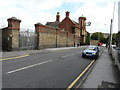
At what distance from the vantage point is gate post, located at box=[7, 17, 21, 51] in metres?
15.4

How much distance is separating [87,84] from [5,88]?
3.63 meters

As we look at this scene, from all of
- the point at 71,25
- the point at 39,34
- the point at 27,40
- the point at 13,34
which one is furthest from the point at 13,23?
the point at 71,25

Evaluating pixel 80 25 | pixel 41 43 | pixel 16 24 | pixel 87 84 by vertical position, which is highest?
pixel 80 25

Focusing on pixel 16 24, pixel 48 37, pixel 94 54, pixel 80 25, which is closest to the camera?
pixel 94 54

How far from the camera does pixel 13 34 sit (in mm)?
15633

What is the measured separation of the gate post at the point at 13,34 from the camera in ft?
50.6

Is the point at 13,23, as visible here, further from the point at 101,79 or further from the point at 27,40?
the point at 101,79

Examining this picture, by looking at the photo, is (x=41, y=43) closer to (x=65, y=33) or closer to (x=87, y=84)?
(x=65, y=33)

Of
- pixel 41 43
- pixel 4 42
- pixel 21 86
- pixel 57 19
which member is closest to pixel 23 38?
pixel 4 42

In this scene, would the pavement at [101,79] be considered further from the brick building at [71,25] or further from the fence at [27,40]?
the brick building at [71,25]

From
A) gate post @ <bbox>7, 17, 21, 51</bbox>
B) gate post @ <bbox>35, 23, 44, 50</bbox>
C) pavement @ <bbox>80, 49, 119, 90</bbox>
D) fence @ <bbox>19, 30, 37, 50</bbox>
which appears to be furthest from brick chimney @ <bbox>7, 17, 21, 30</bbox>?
pavement @ <bbox>80, 49, 119, 90</bbox>

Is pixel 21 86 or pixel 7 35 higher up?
pixel 7 35

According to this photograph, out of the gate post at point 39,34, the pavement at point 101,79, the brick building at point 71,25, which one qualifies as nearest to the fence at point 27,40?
the gate post at point 39,34

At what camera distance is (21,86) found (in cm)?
468
